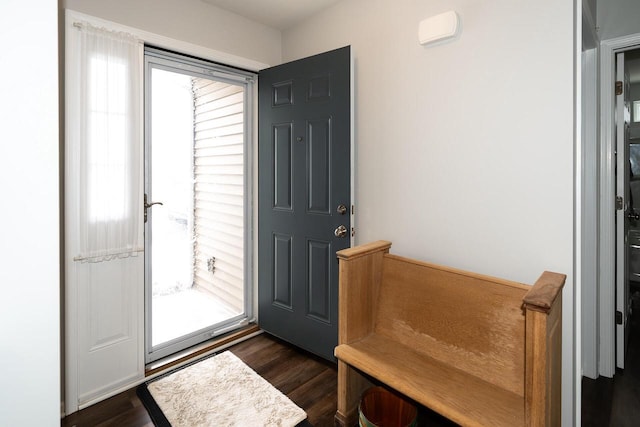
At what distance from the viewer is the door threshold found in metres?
2.23

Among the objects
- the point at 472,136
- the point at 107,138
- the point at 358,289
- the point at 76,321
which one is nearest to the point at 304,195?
the point at 358,289

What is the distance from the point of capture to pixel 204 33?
2.38 metres

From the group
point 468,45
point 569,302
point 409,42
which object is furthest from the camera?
point 409,42

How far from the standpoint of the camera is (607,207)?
2.11 meters

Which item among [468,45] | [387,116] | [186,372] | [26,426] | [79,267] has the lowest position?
[186,372]

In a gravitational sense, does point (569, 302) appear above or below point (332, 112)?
below

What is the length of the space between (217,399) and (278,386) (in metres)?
0.37

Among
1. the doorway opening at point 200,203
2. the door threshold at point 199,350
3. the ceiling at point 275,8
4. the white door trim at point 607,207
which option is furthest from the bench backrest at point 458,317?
the ceiling at point 275,8

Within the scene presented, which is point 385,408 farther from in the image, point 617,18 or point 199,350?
point 617,18

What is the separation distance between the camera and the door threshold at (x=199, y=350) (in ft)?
7.30

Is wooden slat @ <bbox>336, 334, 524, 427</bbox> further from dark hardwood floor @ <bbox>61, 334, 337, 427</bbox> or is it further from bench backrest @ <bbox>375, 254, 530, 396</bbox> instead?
dark hardwood floor @ <bbox>61, 334, 337, 427</bbox>

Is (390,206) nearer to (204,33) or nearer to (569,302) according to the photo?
(569,302)

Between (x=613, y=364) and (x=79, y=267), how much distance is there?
11.2 feet

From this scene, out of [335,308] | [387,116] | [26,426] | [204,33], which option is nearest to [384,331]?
[335,308]
